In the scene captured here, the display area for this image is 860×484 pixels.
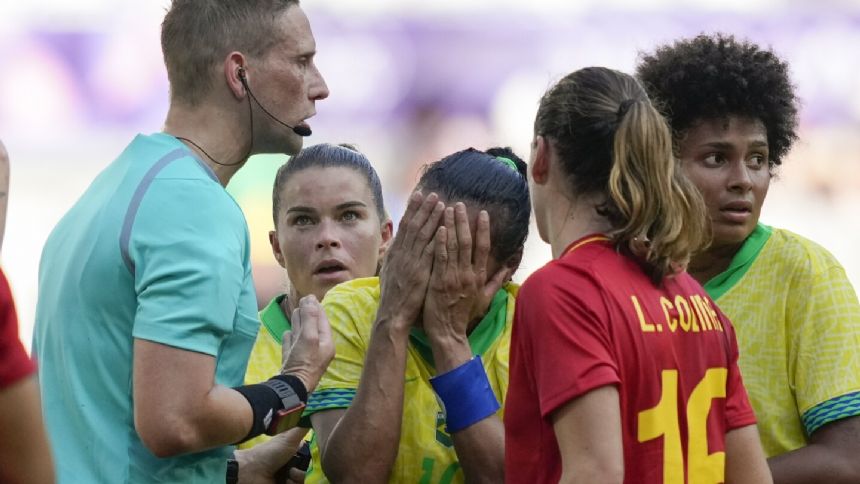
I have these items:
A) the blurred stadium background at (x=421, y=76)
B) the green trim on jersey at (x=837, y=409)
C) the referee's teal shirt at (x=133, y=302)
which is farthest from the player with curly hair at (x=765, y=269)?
the blurred stadium background at (x=421, y=76)

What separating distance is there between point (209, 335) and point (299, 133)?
0.67 meters

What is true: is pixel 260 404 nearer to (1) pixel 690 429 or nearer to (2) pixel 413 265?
(2) pixel 413 265

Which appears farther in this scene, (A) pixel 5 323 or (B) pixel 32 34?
(B) pixel 32 34

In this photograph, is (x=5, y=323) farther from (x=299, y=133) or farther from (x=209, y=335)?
(x=299, y=133)

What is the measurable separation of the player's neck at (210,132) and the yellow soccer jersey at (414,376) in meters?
0.58

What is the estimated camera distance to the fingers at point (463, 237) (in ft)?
10.4

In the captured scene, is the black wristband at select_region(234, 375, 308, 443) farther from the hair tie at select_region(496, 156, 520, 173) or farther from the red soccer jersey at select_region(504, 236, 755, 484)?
the hair tie at select_region(496, 156, 520, 173)

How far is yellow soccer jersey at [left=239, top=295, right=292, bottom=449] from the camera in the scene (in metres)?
3.75

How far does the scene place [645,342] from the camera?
2502 millimetres

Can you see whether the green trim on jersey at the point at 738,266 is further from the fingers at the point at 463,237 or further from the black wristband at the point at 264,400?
the black wristband at the point at 264,400

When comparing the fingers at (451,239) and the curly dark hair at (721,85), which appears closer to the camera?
the fingers at (451,239)

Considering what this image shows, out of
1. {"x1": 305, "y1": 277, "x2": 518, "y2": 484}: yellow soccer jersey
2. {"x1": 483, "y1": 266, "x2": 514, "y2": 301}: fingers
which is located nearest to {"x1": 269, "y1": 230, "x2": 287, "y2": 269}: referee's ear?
{"x1": 305, "y1": 277, "x2": 518, "y2": 484}: yellow soccer jersey

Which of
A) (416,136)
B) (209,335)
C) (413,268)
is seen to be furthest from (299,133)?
(416,136)

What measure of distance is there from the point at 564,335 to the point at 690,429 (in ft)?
1.10
